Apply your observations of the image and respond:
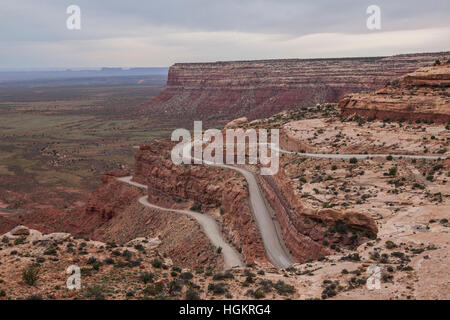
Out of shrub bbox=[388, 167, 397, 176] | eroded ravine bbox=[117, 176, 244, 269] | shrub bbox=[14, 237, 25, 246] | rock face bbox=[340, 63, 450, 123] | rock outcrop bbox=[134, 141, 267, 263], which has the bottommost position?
eroded ravine bbox=[117, 176, 244, 269]

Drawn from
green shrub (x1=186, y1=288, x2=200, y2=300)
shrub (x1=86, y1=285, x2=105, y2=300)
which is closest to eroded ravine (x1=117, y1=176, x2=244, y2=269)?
green shrub (x1=186, y1=288, x2=200, y2=300)

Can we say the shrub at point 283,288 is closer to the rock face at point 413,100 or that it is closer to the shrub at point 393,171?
the shrub at point 393,171

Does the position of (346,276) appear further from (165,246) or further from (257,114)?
(257,114)

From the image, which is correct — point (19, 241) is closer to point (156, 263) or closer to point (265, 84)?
point (156, 263)

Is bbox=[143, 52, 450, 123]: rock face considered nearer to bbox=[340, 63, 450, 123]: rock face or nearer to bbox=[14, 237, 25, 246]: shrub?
bbox=[340, 63, 450, 123]: rock face

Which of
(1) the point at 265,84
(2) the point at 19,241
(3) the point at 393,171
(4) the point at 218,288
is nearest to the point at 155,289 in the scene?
(4) the point at 218,288

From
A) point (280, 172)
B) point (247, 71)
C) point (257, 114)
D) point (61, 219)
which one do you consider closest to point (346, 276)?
point (280, 172)

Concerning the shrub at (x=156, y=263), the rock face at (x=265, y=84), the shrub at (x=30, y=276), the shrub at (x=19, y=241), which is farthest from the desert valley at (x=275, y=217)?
the rock face at (x=265, y=84)
